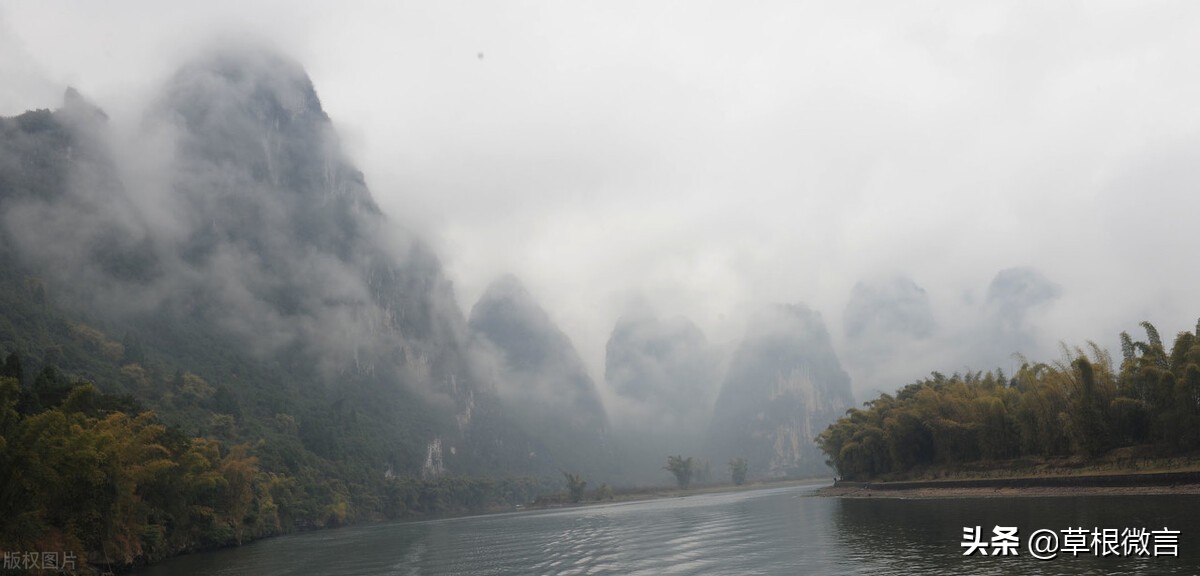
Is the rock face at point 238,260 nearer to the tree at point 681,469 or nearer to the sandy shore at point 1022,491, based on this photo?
the tree at point 681,469

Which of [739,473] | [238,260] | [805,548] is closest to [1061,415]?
[805,548]

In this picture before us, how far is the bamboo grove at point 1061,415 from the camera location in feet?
117

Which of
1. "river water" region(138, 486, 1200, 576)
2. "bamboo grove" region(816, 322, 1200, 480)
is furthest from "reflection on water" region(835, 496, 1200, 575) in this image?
"bamboo grove" region(816, 322, 1200, 480)

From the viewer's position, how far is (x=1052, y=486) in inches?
1551

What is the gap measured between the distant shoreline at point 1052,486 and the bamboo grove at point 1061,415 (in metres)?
2.78

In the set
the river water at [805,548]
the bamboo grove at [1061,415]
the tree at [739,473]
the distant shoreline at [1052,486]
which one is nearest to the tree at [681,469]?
the tree at [739,473]

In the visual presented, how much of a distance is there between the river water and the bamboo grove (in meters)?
6.00

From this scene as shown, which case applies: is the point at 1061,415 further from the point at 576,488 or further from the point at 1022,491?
the point at 576,488

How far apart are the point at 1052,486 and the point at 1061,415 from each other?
4.80m

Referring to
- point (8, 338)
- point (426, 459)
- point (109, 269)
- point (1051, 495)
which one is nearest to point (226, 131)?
point (109, 269)

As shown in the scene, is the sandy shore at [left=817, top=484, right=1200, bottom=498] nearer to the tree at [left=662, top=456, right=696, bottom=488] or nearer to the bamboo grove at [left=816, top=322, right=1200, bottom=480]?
the bamboo grove at [left=816, top=322, right=1200, bottom=480]

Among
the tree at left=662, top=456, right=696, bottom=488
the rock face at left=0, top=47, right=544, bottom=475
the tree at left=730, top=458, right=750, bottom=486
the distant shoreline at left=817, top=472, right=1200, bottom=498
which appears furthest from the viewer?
the tree at left=730, top=458, right=750, bottom=486

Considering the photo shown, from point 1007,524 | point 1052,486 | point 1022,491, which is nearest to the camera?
point 1007,524

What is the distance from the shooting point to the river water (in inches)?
803
